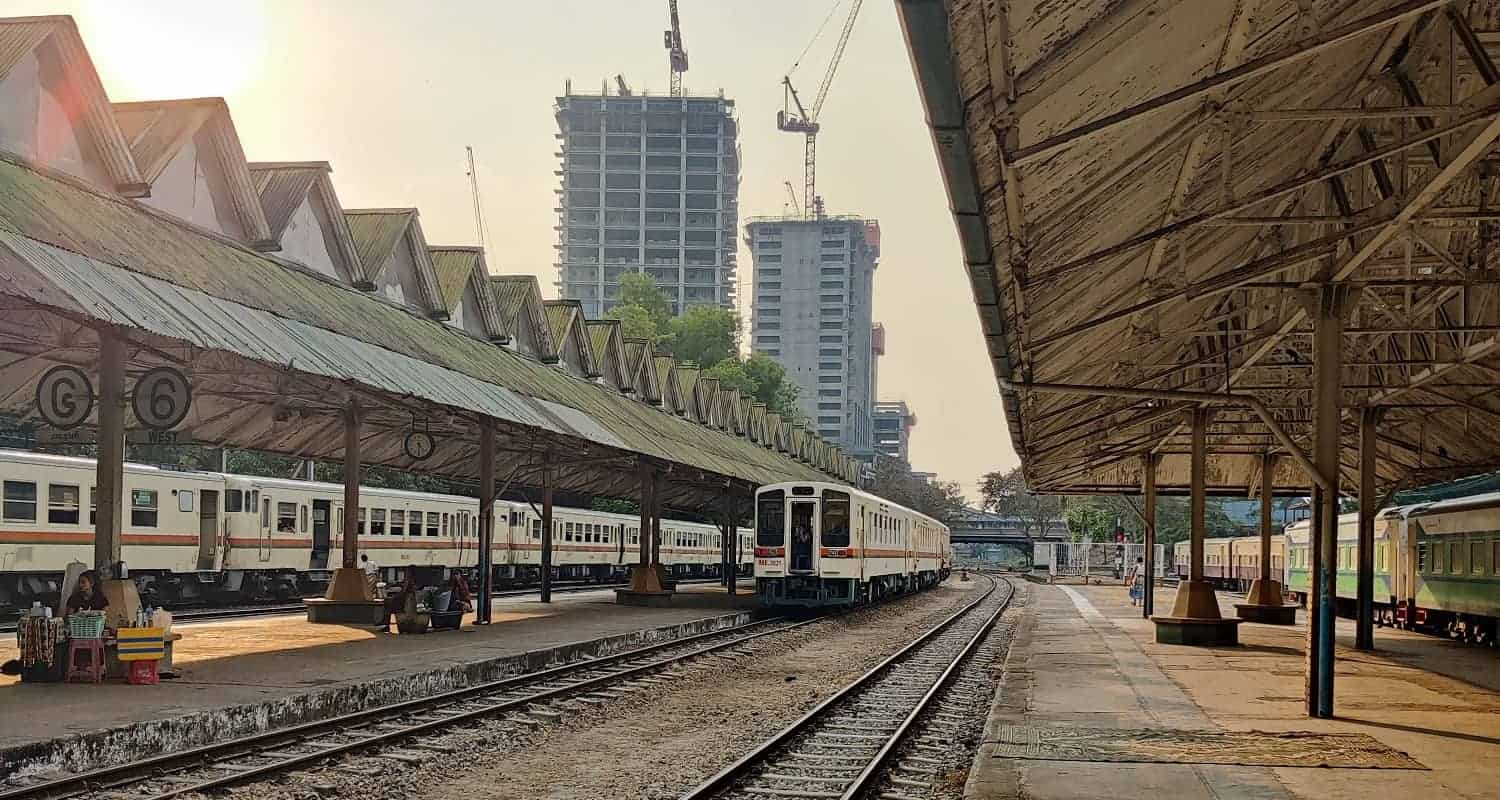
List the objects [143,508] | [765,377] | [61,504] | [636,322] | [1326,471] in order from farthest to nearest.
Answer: [765,377] < [636,322] < [143,508] < [61,504] < [1326,471]

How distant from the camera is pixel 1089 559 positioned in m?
96.6

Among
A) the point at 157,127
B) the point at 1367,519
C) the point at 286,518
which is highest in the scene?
the point at 157,127

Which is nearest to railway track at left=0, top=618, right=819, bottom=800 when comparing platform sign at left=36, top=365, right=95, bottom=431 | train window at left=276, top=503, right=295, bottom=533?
platform sign at left=36, top=365, right=95, bottom=431

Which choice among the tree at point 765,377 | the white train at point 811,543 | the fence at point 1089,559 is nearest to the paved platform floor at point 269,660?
the white train at point 811,543

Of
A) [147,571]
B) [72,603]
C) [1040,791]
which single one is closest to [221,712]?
[72,603]

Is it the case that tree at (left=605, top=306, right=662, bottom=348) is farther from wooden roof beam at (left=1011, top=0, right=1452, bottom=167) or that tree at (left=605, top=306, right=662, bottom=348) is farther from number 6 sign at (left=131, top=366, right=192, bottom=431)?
wooden roof beam at (left=1011, top=0, right=1452, bottom=167)

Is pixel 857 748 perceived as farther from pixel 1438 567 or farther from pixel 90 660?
pixel 1438 567

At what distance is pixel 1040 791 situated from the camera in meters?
9.44

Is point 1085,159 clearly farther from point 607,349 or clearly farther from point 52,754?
point 607,349

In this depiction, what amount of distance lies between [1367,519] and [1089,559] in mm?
79671

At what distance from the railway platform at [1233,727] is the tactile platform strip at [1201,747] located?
16mm

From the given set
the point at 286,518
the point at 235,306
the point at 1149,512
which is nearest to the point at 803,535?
the point at 1149,512

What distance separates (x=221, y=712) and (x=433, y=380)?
8.37 m

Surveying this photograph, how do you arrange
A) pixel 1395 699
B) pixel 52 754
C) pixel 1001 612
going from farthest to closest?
pixel 1001 612, pixel 1395 699, pixel 52 754
